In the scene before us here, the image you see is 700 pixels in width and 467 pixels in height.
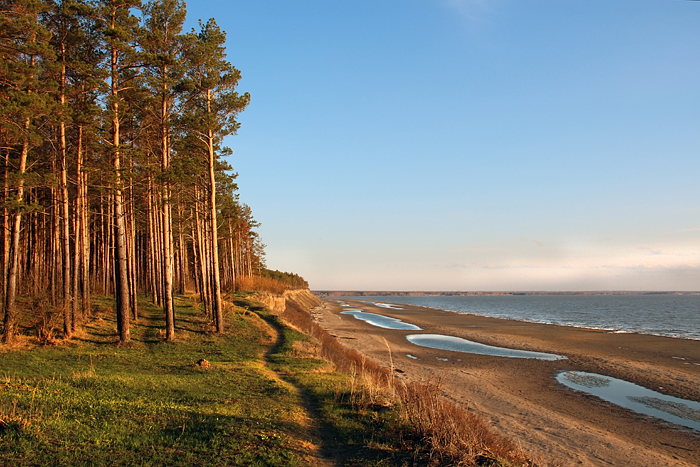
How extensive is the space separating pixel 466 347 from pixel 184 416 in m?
Result: 25.7

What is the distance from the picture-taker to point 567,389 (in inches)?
703

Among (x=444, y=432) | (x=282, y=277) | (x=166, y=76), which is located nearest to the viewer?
(x=444, y=432)

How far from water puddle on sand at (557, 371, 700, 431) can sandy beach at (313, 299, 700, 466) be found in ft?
2.04

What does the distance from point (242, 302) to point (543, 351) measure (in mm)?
23349

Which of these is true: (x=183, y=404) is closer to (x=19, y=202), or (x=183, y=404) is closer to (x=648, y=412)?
(x=19, y=202)

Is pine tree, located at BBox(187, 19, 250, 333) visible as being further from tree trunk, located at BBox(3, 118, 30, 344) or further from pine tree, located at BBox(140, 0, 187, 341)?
tree trunk, located at BBox(3, 118, 30, 344)

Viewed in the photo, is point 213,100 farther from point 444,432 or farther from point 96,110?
point 444,432

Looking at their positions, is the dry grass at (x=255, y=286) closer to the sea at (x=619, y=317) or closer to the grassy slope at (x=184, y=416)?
the grassy slope at (x=184, y=416)

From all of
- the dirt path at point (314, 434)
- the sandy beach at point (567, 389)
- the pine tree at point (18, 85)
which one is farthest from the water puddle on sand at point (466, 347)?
the pine tree at point (18, 85)

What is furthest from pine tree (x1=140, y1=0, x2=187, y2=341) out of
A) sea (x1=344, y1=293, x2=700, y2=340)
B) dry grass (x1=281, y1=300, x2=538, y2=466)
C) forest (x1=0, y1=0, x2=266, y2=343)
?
sea (x1=344, y1=293, x2=700, y2=340)

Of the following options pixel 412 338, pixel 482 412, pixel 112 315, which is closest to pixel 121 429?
pixel 482 412

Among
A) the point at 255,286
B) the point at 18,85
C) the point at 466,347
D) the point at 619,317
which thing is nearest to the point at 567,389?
the point at 466,347

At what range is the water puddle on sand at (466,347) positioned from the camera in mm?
26897

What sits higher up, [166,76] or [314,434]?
[166,76]
